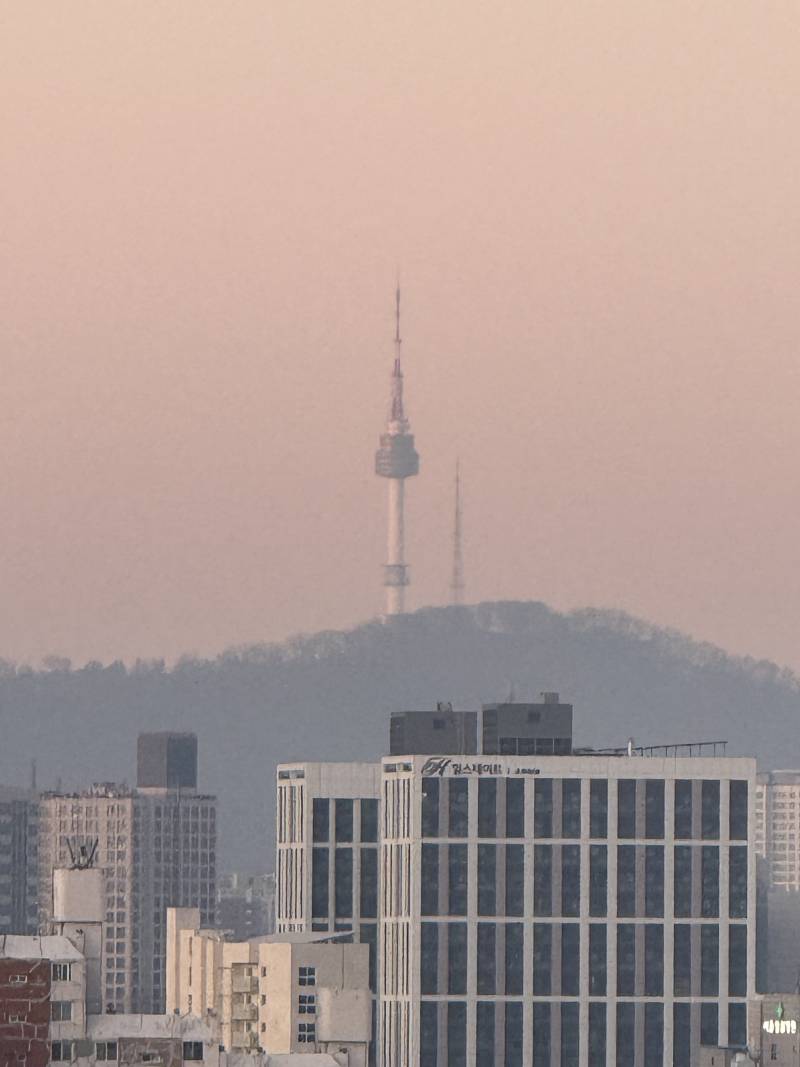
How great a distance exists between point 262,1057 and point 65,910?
923cm

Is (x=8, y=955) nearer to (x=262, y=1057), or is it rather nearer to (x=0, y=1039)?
(x=0, y=1039)

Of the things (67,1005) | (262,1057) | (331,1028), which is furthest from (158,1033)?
(331,1028)

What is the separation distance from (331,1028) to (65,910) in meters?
27.8

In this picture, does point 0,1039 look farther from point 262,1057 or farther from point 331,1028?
point 331,1028

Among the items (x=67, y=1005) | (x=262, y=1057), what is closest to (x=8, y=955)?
(x=67, y=1005)

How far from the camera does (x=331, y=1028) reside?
526ft

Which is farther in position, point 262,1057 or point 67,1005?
point 262,1057

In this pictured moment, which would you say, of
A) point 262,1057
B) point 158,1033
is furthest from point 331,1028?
point 158,1033

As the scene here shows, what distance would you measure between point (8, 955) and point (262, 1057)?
57.0 ft

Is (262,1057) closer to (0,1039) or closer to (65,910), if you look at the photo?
(65,910)

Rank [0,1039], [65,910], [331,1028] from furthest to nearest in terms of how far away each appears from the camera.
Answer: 1. [331,1028]
2. [65,910]
3. [0,1039]

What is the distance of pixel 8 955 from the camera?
407ft

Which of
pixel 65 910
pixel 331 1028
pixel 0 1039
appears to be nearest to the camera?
pixel 0 1039

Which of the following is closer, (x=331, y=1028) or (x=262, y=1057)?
(x=262, y=1057)
